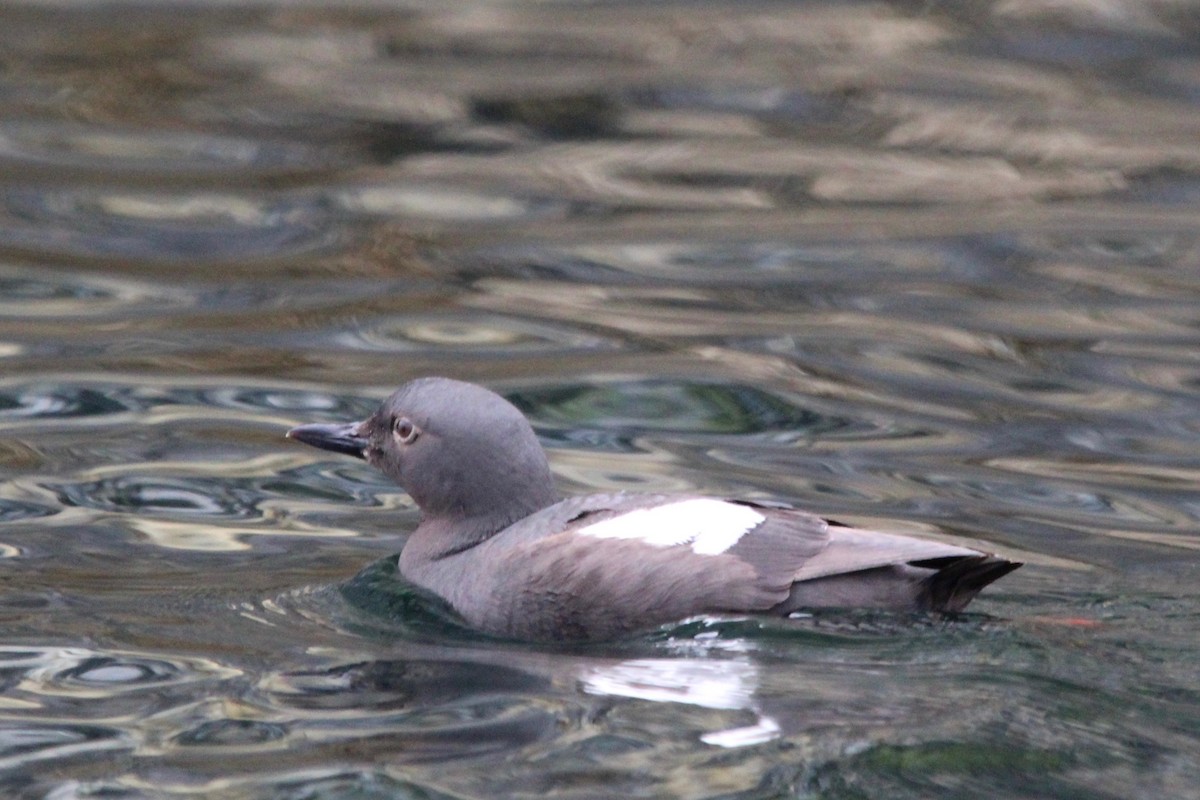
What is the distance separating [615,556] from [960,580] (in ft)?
3.20

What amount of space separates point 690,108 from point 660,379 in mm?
4113

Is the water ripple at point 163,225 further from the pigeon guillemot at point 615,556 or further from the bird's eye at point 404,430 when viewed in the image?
the pigeon guillemot at point 615,556

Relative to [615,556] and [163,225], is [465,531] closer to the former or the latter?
[615,556]

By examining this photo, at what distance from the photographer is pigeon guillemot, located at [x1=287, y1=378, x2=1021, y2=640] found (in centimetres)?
550

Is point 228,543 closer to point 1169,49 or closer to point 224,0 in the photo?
point 224,0

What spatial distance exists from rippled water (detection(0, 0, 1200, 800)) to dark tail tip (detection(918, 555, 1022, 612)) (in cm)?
10

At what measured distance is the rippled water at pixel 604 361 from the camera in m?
4.88

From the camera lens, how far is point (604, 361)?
8.55 metres

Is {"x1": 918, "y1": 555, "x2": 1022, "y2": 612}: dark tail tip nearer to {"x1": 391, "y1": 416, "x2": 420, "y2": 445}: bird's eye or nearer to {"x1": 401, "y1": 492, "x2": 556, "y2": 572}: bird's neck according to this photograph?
{"x1": 401, "y1": 492, "x2": 556, "y2": 572}: bird's neck

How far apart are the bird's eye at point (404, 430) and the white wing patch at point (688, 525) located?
752 millimetres

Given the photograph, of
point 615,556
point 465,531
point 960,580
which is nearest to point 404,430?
point 465,531

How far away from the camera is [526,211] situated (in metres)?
10.6

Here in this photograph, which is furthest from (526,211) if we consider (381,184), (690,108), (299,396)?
(299,396)

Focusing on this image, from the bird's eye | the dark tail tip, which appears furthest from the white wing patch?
the bird's eye
